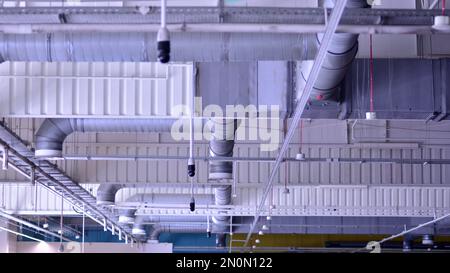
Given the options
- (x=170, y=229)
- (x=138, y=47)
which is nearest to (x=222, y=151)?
(x=138, y=47)

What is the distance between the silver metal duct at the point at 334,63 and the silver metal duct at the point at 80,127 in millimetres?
3439

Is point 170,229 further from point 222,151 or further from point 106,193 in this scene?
point 222,151

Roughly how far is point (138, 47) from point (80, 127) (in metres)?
4.21

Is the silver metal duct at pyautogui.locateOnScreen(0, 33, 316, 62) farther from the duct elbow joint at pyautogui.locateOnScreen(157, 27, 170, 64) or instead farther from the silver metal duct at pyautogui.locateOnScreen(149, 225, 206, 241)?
the silver metal duct at pyautogui.locateOnScreen(149, 225, 206, 241)

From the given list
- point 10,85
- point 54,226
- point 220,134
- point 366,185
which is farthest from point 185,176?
point 54,226

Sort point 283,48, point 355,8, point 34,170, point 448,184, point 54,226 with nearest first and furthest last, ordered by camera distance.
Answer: point 355,8 → point 283,48 → point 34,170 → point 448,184 → point 54,226

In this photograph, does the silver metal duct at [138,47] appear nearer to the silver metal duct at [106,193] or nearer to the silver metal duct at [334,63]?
the silver metal duct at [334,63]

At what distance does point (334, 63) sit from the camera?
8828 mm

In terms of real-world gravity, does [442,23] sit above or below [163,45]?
above

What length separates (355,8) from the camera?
7.87m

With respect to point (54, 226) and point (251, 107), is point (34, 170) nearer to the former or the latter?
point (251, 107)

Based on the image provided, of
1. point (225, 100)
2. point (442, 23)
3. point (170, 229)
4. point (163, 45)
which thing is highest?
point (225, 100)
